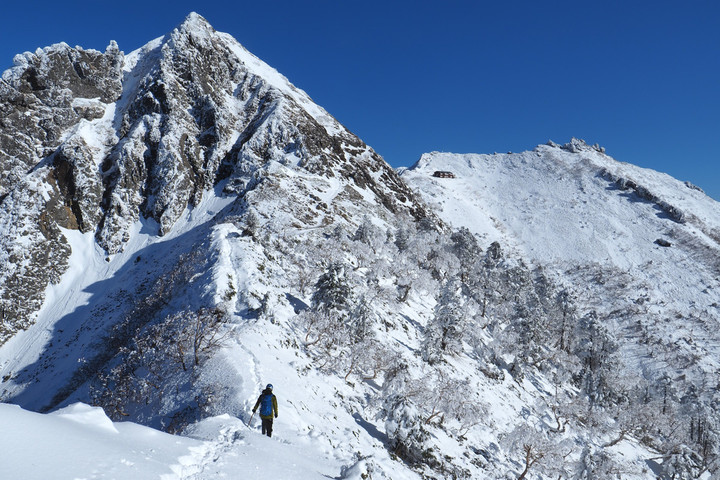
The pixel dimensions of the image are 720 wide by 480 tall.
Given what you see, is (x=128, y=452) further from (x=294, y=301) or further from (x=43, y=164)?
(x=43, y=164)

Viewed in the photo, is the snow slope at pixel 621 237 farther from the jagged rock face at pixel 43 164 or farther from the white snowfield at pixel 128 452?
the jagged rock face at pixel 43 164

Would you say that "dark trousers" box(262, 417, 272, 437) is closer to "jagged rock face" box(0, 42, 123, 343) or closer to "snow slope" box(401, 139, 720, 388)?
"jagged rock face" box(0, 42, 123, 343)

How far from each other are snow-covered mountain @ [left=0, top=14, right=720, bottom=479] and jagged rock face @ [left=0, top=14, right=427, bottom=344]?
0.67 meters

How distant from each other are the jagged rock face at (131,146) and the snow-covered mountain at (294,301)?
67cm

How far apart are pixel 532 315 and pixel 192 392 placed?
204ft

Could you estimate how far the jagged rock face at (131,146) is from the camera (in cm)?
7925

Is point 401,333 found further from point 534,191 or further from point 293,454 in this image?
point 534,191

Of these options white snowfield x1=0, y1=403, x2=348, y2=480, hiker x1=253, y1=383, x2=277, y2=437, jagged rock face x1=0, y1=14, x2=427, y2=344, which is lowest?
white snowfield x1=0, y1=403, x2=348, y2=480

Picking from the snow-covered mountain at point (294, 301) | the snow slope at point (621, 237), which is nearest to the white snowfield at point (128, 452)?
the snow-covered mountain at point (294, 301)

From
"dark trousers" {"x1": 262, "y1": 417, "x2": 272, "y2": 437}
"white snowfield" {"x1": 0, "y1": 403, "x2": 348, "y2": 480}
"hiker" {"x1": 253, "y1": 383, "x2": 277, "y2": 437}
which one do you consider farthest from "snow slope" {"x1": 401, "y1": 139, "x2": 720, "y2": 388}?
"white snowfield" {"x1": 0, "y1": 403, "x2": 348, "y2": 480}

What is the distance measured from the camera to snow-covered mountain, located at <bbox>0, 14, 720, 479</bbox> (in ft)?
76.8

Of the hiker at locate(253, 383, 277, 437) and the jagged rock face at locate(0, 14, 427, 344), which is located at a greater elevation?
the jagged rock face at locate(0, 14, 427, 344)

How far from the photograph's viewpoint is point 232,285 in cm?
3697

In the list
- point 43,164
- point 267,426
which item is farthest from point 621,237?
point 43,164
